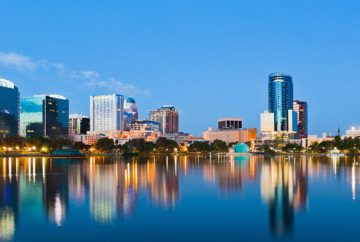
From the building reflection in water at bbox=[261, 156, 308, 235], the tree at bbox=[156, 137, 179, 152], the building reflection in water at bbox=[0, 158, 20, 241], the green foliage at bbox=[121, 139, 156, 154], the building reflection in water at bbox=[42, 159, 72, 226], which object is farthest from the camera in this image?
the tree at bbox=[156, 137, 179, 152]

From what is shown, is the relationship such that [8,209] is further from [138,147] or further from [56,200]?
[138,147]

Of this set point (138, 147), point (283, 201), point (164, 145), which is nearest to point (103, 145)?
point (138, 147)

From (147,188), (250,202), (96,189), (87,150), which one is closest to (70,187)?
(96,189)

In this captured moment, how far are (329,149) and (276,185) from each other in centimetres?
15319

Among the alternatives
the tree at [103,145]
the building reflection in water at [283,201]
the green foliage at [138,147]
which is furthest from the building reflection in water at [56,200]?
the tree at [103,145]

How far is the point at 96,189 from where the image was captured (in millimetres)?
34125

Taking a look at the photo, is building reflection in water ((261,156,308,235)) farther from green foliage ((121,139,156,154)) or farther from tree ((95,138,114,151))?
tree ((95,138,114,151))

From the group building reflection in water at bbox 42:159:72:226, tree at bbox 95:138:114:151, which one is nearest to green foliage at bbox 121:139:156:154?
tree at bbox 95:138:114:151

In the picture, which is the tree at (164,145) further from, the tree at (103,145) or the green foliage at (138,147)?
the tree at (103,145)

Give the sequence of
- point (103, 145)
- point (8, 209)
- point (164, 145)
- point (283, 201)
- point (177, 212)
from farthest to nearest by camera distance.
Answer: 1. point (164, 145)
2. point (103, 145)
3. point (283, 201)
4. point (8, 209)
5. point (177, 212)

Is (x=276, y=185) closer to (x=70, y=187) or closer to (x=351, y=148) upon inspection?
(x=70, y=187)

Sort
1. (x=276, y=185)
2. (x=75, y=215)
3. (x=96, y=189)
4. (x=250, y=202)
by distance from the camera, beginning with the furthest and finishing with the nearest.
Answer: (x=276, y=185) → (x=96, y=189) → (x=250, y=202) → (x=75, y=215)

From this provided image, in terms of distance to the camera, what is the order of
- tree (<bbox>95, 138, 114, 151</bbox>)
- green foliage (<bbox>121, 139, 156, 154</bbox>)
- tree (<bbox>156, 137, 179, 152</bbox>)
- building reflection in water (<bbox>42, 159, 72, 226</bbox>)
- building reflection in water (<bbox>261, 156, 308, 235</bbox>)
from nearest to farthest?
building reflection in water (<bbox>261, 156, 308, 235</bbox>) → building reflection in water (<bbox>42, 159, 72, 226</bbox>) → green foliage (<bbox>121, 139, 156, 154</bbox>) → tree (<bbox>95, 138, 114, 151</bbox>) → tree (<bbox>156, 137, 179, 152</bbox>)

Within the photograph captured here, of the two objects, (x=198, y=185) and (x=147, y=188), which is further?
(x=198, y=185)
